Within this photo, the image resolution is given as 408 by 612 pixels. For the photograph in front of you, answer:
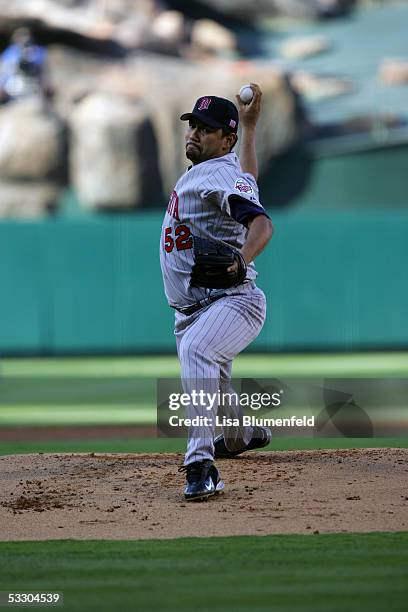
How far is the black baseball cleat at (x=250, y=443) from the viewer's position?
4.92 m

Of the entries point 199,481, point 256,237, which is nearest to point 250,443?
point 199,481

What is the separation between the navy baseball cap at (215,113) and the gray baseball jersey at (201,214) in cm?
13

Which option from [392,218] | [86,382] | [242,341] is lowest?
[242,341]

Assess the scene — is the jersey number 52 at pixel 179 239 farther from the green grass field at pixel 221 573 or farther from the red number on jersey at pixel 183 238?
the green grass field at pixel 221 573

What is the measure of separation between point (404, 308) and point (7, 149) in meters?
6.07

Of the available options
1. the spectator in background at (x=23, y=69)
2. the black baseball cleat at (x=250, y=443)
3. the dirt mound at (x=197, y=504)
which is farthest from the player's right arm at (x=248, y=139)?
the spectator in background at (x=23, y=69)

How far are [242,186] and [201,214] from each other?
0.20 metres

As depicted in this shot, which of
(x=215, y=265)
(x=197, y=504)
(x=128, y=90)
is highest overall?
(x=128, y=90)

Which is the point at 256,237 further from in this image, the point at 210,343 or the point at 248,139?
the point at 248,139

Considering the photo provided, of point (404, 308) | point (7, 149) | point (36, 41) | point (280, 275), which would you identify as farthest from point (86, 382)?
point (36, 41)

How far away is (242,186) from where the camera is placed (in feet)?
13.8

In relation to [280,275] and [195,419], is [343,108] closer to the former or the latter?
[280,275]

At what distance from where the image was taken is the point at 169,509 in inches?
162

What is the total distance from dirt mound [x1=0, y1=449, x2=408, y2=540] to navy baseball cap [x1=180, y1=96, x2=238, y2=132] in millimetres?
1433
